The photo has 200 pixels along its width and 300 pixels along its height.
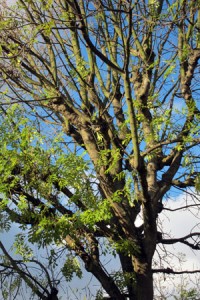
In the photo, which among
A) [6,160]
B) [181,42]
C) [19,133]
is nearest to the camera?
[6,160]

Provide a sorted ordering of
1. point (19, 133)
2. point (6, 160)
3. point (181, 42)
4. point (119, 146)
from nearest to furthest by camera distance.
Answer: point (6, 160), point (19, 133), point (119, 146), point (181, 42)

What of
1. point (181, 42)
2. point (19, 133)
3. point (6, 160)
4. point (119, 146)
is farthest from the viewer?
point (181, 42)

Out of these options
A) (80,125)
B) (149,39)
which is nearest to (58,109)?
(80,125)

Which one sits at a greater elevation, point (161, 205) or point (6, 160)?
point (161, 205)

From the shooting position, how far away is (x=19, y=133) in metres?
6.61

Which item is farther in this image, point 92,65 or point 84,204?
point 92,65

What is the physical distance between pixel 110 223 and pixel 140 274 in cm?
Result: 85

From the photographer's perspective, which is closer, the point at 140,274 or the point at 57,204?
the point at 57,204

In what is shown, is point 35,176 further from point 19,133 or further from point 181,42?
point 181,42

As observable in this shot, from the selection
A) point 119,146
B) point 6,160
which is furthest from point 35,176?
point 119,146

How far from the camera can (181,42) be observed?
302 inches

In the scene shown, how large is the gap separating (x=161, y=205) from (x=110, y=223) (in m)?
1.39

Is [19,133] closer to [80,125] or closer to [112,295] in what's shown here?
[80,125]

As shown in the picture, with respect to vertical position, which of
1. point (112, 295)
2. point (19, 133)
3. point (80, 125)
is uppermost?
point (80, 125)
